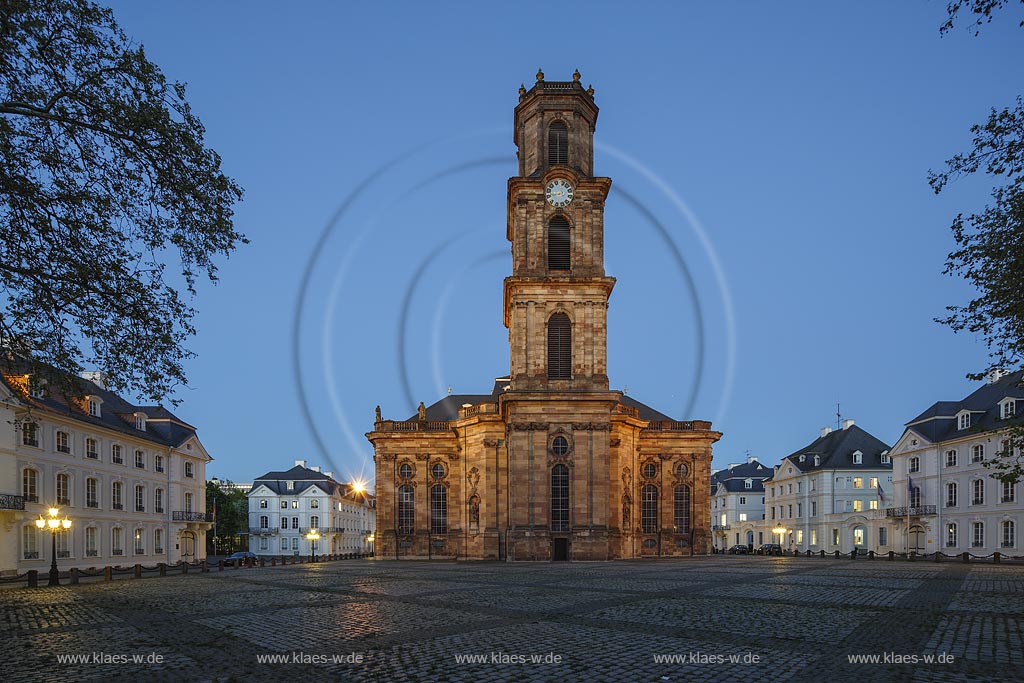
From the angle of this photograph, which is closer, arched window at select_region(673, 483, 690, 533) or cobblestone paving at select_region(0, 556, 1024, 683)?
cobblestone paving at select_region(0, 556, 1024, 683)

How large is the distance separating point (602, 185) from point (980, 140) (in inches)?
1532

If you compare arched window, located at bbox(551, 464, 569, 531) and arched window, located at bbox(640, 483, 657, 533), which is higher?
arched window, located at bbox(551, 464, 569, 531)

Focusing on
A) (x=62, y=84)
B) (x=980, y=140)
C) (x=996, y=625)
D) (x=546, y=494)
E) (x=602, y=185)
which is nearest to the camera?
(x=62, y=84)

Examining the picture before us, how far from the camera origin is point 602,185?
5294 cm

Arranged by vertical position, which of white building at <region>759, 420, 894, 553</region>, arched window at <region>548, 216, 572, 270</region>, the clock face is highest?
the clock face

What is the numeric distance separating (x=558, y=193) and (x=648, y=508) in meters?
25.4

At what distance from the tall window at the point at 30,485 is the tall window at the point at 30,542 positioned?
1404 mm

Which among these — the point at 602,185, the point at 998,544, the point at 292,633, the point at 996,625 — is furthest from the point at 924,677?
the point at 998,544

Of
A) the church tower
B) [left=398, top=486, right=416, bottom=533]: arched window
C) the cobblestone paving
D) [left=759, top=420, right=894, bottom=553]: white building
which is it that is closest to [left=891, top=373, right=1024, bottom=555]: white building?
[left=759, top=420, right=894, bottom=553]: white building

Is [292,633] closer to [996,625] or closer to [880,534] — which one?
[996,625]

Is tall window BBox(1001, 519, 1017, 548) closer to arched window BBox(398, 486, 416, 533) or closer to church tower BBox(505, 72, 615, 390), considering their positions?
church tower BBox(505, 72, 615, 390)

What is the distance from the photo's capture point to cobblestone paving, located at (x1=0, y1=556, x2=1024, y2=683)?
36.9ft

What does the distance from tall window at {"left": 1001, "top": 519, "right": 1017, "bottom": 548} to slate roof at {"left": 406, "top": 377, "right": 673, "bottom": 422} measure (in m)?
24.6

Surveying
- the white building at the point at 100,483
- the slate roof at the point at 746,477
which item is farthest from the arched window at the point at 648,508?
the slate roof at the point at 746,477
